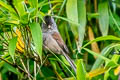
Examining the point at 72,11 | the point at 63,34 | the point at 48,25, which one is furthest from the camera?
the point at 63,34

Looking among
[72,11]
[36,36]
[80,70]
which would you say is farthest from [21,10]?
[72,11]

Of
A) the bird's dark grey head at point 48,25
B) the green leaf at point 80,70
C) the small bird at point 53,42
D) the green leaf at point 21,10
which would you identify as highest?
the green leaf at point 21,10

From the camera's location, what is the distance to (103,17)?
1412 mm

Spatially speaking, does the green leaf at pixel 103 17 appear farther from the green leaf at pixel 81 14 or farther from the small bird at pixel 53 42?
the small bird at pixel 53 42

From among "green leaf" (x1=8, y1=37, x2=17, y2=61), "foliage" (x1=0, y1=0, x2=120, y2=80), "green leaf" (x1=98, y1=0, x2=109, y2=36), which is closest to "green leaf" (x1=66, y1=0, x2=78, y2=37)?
"foliage" (x1=0, y1=0, x2=120, y2=80)

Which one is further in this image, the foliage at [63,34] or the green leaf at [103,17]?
the green leaf at [103,17]

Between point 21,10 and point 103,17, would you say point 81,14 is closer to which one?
point 103,17

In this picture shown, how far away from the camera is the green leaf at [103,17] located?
1390 millimetres

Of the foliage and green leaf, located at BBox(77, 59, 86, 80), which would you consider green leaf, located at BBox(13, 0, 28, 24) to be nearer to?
the foliage

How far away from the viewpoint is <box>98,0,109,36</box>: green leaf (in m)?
1.39

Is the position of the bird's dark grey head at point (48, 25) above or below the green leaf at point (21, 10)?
below

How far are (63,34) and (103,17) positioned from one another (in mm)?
205

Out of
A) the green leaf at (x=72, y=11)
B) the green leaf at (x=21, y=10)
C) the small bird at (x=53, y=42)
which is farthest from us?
the green leaf at (x=72, y=11)

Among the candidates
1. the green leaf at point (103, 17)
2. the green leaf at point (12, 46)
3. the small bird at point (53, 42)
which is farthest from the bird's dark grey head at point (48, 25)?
the green leaf at point (103, 17)
